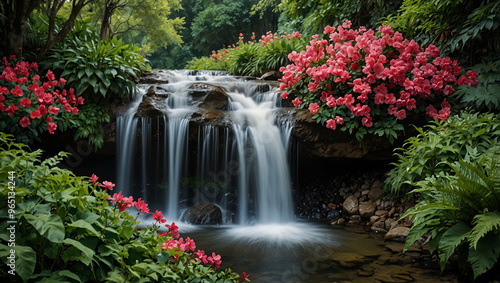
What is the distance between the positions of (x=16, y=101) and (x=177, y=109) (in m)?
2.23

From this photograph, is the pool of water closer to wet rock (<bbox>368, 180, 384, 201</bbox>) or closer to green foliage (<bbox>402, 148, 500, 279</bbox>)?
green foliage (<bbox>402, 148, 500, 279</bbox>)

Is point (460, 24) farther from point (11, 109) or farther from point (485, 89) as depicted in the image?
point (11, 109)

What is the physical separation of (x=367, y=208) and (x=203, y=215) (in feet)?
8.15

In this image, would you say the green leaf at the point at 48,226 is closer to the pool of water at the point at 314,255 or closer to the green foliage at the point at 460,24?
the pool of water at the point at 314,255

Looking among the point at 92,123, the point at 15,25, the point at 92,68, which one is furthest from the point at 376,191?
the point at 15,25

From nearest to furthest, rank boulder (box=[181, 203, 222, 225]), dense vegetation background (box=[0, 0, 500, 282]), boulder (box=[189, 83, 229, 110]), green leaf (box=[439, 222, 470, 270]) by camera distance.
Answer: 1. dense vegetation background (box=[0, 0, 500, 282])
2. green leaf (box=[439, 222, 470, 270])
3. boulder (box=[181, 203, 222, 225])
4. boulder (box=[189, 83, 229, 110])

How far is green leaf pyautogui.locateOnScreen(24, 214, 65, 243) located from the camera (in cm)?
140

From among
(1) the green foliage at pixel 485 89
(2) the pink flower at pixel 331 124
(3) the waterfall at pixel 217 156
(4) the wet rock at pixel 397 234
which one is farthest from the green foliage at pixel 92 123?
(1) the green foliage at pixel 485 89

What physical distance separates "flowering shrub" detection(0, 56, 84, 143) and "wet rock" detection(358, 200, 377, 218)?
174 inches

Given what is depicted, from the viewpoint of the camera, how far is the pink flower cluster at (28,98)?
164 inches

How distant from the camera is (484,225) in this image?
228cm

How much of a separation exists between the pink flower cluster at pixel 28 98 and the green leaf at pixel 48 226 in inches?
130

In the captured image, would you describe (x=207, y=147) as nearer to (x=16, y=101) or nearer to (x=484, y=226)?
(x=16, y=101)

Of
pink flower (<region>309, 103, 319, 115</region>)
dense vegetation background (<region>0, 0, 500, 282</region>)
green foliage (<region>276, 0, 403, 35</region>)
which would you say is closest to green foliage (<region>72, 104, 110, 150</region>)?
Result: dense vegetation background (<region>0, 0, 500, 282</region>)
